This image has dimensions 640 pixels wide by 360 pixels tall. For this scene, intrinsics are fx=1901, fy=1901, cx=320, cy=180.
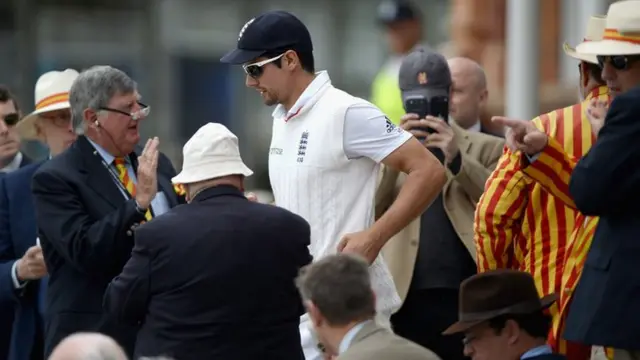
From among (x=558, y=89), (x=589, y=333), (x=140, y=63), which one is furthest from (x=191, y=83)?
(x=589, y=333)

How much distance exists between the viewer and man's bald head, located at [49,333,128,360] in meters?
6.12

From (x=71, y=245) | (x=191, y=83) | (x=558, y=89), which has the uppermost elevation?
(x=71, y=245)

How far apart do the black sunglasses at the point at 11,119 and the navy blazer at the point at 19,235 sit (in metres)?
0.77

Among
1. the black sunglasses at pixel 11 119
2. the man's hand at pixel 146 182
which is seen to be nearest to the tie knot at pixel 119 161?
the man's hand at pixel 146 182

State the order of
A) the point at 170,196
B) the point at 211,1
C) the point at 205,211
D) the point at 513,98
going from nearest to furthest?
the point at 205,211 < the point at 170,196 < the point at 513,98 < the point at 211,1

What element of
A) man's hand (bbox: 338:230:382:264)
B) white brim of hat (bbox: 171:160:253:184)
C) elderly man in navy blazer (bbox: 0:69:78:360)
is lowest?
elderly man in navy blazer (bbox: 0:69:78:360)

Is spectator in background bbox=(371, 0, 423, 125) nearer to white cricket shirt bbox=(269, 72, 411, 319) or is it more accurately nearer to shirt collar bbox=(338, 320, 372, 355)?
white cricket shirt bbox=(269, 72, 411, 319)

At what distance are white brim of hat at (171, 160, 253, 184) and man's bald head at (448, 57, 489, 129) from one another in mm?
2423

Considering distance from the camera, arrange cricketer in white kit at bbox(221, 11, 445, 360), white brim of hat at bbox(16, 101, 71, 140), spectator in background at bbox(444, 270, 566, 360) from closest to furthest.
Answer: spectator in background at bbox(444, 270, 566, 360) < cricketer in white kit at bbox(221, 11, 445, 360) < white brim of hat at bbox(16, 101, 71, 140)

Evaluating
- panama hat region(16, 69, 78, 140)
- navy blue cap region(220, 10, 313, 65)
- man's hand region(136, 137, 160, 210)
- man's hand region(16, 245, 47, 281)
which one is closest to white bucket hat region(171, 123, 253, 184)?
navy blue cap region(220, 10, 313, 65)

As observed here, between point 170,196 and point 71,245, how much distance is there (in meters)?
0.70

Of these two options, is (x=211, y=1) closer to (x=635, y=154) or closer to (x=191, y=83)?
(x=191, y=83)

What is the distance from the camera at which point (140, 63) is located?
1086 inches

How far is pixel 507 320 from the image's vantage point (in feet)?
23.8
